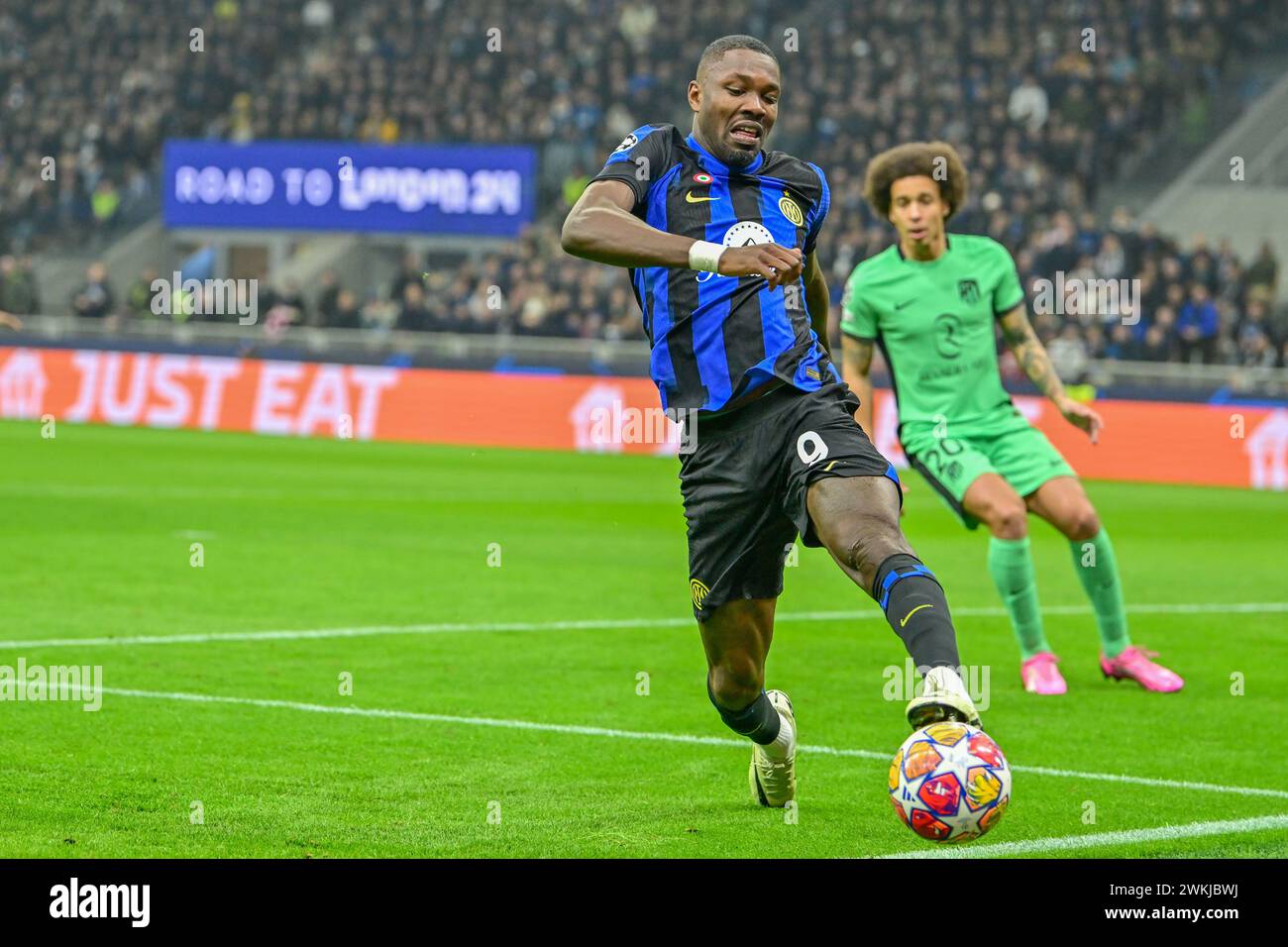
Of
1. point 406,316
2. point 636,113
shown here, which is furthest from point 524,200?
point 406,316

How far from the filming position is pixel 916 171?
9.05 m

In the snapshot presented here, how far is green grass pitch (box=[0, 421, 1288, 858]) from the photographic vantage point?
596 cm

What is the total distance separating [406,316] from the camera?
30656 mm

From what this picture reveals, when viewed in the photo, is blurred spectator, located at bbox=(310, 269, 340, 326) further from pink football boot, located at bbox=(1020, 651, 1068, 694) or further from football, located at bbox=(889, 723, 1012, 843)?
football, located at bbox=(889, 723, 1012, 843)

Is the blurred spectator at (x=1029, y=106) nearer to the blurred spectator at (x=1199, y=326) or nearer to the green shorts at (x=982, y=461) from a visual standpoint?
the blurred spectator at (x=1199, y=326)

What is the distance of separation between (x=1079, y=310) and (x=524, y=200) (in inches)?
480

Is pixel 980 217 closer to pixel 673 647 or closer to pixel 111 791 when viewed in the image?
pixel 673 647

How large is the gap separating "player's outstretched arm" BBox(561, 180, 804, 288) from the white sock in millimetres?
1690

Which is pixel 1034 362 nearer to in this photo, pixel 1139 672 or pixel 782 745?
pixel 1139 672
